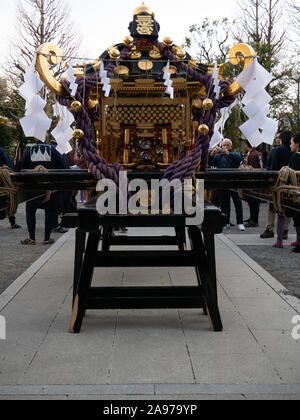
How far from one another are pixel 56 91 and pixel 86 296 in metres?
1.66

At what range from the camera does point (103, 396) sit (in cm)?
270

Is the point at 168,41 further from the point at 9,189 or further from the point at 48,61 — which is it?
the point at 9,189

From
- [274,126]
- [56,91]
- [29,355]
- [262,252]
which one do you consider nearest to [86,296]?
[29,355]

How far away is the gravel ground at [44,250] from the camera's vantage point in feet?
19.7

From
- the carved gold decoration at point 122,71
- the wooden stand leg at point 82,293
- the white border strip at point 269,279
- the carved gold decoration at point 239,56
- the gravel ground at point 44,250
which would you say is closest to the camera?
the wooden stand leg at point 82,293

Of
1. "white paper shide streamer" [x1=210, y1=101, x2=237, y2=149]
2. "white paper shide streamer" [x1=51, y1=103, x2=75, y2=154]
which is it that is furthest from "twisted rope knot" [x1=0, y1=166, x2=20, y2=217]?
"white paper shide streamer" [x1=210, y1=101, x2=237, y2=149]

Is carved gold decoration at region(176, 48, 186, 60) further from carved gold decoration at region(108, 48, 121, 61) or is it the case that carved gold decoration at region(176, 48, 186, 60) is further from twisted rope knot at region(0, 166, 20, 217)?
twisted rope knot at region(0, 166, 20, 217)

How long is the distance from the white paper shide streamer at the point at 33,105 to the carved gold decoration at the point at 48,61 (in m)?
0.13

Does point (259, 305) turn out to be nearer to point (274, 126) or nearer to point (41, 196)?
point (274, 126)

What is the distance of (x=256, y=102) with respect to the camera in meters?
3.92

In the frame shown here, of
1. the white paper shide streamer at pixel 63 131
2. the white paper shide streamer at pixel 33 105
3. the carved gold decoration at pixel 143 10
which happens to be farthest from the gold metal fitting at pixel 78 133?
the carved gold decoration at pixel 143 10

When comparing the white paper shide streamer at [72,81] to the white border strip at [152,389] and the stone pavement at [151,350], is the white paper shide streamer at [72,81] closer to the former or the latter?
the stone pavement at [151,350]

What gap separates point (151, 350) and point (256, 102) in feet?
6.72

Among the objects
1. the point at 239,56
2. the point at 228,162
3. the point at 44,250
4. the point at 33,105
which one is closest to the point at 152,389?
the point at 33,105
